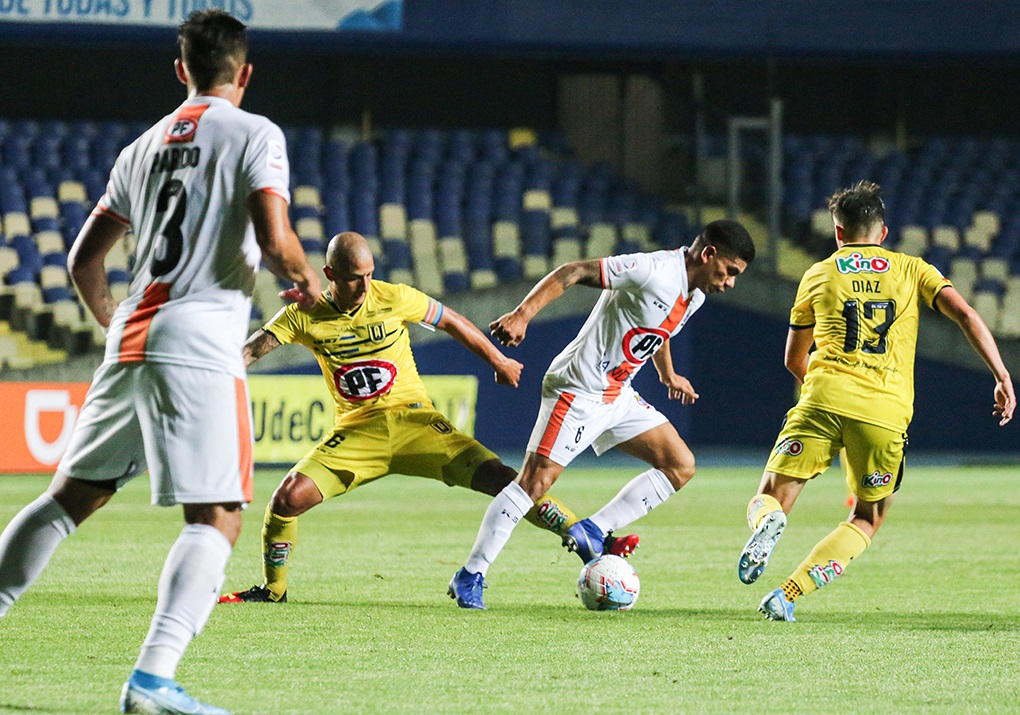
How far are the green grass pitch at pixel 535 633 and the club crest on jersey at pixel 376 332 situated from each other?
127 cm

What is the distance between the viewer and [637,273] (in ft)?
24.3

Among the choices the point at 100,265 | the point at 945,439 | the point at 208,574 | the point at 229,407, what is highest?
the point at 100,265

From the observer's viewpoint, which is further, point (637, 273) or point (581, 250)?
point (581, 250)

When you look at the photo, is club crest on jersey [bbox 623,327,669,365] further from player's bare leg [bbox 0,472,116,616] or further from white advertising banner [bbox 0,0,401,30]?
white advertising banner [bbox 0,0,401,30]

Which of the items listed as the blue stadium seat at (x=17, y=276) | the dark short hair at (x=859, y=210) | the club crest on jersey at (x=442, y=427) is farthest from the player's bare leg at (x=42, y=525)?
the blue stadium seat at (x=17, y=276)

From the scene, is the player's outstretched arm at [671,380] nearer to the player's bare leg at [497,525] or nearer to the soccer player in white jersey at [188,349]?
the player's bare leg at [497,525]

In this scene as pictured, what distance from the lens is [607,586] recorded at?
23.8ft

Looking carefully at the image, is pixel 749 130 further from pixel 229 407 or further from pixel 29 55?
pixel 229 407

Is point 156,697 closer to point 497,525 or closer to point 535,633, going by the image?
point 535,633

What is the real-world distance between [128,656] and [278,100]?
64.9 ft

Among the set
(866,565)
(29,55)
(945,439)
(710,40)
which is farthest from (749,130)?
(866,565)

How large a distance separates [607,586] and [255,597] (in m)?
1.68

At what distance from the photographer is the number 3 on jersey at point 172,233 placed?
4566 millimetres

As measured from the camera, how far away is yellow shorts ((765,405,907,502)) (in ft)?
22.9
